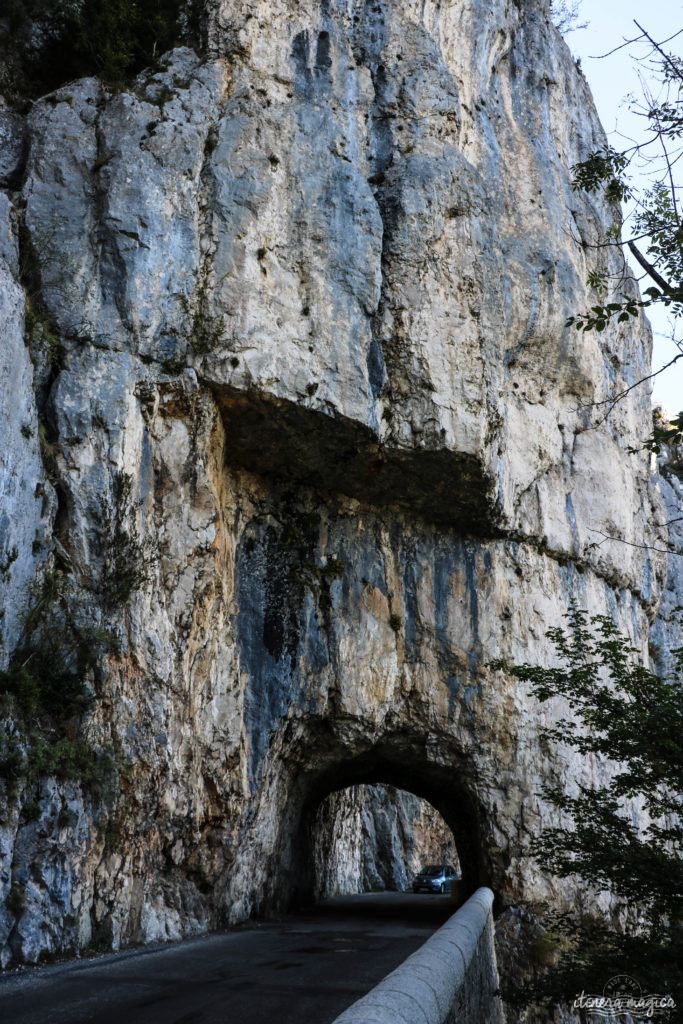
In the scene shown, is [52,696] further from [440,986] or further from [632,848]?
[440,986]

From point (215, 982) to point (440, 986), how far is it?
5.25 m

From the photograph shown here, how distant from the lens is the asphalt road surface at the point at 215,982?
6.34 m

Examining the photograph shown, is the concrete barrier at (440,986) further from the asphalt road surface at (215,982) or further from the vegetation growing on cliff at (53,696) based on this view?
the vegetation growing on cliff at (53,696)

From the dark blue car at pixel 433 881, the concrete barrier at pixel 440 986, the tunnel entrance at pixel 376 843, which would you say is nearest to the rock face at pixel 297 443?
the concrete barrier at pixel 440 986

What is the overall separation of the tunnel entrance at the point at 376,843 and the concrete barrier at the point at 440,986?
17.6m

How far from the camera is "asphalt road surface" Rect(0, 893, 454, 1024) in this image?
634 cm

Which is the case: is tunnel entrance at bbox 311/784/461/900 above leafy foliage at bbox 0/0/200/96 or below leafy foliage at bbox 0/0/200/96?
below

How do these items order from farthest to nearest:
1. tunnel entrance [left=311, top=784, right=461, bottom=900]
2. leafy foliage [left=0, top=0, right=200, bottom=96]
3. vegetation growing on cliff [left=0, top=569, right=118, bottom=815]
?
1. tunnel entrance [left=311, top=784, right=461, bottom=900]
2. leafy foliage [left=0, top=0, right=200, bottom=96]
3. vegetation growing on cliff [left=0, top=569, right=118, bottom=815]

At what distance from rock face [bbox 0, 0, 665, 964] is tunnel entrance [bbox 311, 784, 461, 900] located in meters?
6.41

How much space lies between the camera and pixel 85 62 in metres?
16.0

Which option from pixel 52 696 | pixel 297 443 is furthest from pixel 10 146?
pixel 52 696

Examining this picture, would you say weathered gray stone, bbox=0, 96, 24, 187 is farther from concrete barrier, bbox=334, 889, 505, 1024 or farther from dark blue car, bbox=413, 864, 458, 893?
dark blue car, bbox=413, 864, 458, 893

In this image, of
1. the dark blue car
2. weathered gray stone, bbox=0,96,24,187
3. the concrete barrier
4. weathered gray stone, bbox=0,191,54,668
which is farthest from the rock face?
the dark blue car

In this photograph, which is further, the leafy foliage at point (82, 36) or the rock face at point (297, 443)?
the leafy foliage at point (82, 36)
